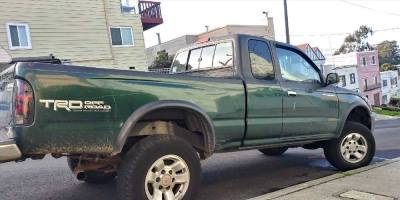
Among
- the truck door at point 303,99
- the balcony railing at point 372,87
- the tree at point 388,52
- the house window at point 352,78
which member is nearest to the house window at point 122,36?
the truck door at point 303,99

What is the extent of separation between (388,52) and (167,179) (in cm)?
10828

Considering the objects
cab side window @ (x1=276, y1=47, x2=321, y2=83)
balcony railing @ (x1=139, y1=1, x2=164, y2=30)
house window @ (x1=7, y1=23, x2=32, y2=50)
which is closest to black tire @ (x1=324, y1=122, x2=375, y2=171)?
cab side window @ (x1=276, y1=47, x2=321, y2=83)

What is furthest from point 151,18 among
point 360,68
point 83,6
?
point 360,68

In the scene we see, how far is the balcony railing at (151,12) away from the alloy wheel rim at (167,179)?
22686 mm

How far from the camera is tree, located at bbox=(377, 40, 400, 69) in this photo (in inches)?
4011

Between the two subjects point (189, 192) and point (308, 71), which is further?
point (308, 71)

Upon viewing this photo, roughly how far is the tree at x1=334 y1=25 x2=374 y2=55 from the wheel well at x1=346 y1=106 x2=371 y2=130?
7770 cm

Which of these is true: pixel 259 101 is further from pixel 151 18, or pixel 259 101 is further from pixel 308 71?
pixel 151 18

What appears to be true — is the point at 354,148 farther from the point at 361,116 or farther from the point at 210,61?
the point at 210,61

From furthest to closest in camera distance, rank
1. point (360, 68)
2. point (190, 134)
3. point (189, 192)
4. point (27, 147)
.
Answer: point (360, 68)
point (190, 134)
point (189, 192)
point (27, 147)

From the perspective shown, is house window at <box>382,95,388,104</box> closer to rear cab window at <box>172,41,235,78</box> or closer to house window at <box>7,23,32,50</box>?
house window at <box>7,23,32,50</box>

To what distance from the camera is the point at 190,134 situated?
513 centimetres

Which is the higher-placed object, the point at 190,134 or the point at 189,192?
the point at 190,134

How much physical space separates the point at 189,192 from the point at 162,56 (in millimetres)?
31546
